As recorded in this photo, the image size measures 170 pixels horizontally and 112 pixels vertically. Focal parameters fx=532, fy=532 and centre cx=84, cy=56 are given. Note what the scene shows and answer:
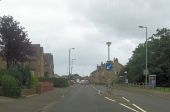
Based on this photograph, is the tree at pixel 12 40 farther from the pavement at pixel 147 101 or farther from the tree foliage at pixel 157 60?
the tree foliage at pixel 157 60

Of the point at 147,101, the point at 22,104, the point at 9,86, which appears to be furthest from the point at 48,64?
the point at 22,104

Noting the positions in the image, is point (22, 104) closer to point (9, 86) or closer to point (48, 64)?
point (9, 86)

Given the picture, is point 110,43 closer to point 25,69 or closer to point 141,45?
point 25,69

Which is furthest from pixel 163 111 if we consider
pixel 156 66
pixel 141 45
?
pixel 141 45

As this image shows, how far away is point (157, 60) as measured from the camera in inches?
4579

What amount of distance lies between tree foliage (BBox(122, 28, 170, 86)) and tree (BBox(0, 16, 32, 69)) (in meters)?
53.9

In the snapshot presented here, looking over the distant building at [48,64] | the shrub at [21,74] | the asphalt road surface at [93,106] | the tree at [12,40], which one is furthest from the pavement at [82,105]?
the distant building at [48,64]

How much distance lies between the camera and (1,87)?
128 ft

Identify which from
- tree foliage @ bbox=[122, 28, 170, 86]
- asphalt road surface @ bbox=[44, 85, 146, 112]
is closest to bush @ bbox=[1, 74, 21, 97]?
asphalt road surface @ bbox=[44, 85, 146, 112]

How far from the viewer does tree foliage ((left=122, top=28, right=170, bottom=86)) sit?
4520 inches

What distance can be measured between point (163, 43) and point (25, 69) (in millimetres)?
71943

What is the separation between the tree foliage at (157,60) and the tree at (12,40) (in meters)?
53.9

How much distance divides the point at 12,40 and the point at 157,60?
191 feet

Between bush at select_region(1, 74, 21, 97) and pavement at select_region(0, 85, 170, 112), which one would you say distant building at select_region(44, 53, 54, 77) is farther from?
bush at select_region(1, 74, 21, 97)
